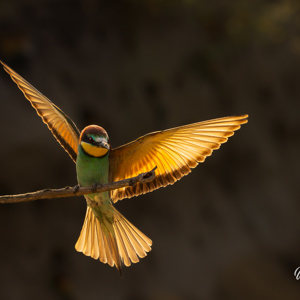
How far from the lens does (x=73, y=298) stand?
4.74 metres

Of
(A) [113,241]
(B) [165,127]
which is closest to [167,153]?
(A) [113,241]

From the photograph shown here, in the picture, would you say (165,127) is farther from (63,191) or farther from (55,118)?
(63,191)

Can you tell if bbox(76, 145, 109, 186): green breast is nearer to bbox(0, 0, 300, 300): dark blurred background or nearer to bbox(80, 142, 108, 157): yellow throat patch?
bbox(80, 142, 108, 157): yellow throat patch

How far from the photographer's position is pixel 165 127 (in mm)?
5434

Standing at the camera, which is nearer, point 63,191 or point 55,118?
point 63,191

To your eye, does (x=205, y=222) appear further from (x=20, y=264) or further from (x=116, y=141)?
(x=20, y=264)

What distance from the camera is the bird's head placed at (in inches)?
69.3

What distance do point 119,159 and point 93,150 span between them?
0.12 metres

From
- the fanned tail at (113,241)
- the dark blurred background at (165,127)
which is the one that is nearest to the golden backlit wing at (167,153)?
the fanned tail at (113,241)

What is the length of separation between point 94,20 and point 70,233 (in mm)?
2232

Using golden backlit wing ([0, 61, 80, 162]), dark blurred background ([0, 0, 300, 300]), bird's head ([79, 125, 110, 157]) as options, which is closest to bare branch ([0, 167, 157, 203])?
bird's head ([79, 125, 110, 157])

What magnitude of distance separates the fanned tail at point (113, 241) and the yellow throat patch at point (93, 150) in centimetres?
26

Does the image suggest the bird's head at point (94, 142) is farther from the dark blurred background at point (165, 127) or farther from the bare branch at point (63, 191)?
the dark blurred background at point (165, 127)

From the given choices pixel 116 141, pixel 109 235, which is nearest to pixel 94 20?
pixel 116 141
